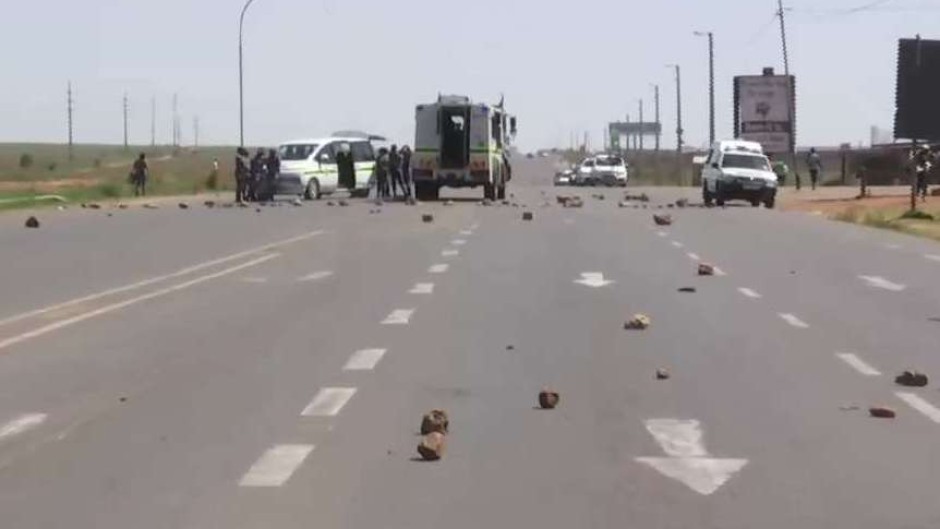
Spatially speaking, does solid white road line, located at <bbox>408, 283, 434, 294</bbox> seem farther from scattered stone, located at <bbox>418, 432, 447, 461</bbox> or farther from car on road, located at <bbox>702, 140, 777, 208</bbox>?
car on road, located at <bbox>702, 140, 777, 208</bbox>

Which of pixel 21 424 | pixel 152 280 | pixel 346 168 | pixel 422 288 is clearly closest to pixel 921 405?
pixel 21 424

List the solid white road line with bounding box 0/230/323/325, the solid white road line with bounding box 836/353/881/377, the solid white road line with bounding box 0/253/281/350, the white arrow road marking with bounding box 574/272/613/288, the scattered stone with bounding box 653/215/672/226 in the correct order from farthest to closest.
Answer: the scattered stone with bounding box 653/215/672/226 < the white arrow road marking with bounding box 574/272/613/288 < the solid white road line with bounding box 0/230/323/325 < the solid white road line with bounding box 0/253/281/350 < the solid white road line with bounding box 836/353/881/377

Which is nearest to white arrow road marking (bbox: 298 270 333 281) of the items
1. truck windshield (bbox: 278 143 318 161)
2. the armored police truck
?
the armored police truck

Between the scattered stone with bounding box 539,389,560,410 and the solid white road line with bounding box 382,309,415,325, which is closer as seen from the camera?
the scattered stone with bounding box 539,389,560,410

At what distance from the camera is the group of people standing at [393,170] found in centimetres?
5875

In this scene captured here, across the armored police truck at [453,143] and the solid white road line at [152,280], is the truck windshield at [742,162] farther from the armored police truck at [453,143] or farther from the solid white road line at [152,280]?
the solid white road line at [152,280]

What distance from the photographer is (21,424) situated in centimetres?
1117

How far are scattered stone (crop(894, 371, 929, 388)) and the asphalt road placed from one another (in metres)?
0.22

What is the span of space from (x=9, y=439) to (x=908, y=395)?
244 inches

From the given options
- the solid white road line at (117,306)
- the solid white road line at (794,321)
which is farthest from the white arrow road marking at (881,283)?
the solid white road line at (117,306)

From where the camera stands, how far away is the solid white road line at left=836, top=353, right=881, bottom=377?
13719 mm

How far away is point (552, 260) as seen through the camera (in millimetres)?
27453

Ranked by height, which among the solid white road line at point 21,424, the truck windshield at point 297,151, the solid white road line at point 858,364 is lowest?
the solid white road line at point 21,424

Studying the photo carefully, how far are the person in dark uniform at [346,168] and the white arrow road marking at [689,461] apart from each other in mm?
48841
